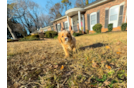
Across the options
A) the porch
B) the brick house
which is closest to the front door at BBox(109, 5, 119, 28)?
the brick house

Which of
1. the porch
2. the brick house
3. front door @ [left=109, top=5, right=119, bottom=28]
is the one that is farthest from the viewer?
the porch

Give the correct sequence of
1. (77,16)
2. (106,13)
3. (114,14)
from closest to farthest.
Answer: (114,14) → (106,13) → (77,16)

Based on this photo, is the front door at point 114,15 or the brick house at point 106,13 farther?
the front door at point 114,15

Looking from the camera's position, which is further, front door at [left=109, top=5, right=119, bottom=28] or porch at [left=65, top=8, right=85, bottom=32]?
porch at [left=65, top=8, right=85, bottom=32]

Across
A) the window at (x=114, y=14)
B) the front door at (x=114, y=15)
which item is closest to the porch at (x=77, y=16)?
the front door at (x=114, y=15)

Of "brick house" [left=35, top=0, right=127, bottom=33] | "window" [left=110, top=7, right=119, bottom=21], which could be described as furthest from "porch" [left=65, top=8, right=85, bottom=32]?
Result: "window" [left=110, top=7, right=119, bottom=21]

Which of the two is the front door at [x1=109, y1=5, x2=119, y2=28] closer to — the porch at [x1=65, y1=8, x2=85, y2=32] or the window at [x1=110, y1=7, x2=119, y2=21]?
the window at [x1=110, y1=7, x2=119, y2=21]

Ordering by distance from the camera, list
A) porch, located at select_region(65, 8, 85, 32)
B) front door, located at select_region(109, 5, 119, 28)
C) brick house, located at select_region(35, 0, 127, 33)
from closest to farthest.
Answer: brick house, located at select_region(35, 0, 127, 33) → front door, located at select_region(109, 5, 119, 28) → porch, located at select_region(65, 8, 85, 32)

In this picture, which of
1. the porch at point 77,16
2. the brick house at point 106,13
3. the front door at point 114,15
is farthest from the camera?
the porch at point 77,16

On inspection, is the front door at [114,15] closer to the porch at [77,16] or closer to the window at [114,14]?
the window at [114,14]

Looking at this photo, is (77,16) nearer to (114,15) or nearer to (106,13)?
(106,13)

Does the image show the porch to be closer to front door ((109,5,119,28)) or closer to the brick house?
the brick house

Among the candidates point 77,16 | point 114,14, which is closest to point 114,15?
point 114,14
